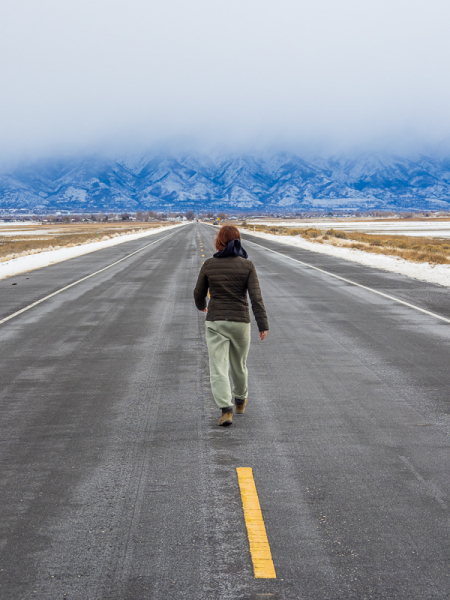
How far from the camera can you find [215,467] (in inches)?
197

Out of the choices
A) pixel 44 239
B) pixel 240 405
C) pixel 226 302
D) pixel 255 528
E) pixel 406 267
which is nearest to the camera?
pixel 255 528

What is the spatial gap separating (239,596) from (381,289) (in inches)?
605

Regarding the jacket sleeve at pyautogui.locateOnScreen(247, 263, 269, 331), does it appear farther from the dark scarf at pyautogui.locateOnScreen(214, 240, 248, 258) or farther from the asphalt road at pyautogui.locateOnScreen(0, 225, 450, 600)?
the asphalt road at pyautogui.locateOnScreen(0, 225, 450, 600)

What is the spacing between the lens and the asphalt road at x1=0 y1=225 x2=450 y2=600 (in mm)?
3490

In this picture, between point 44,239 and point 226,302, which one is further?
point 44,239

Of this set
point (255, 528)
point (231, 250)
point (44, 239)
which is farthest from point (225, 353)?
point (44, 239)

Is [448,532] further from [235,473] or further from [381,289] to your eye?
[381,289]

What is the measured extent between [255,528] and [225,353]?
2.35 m

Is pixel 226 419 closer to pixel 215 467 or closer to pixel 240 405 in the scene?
pixel 240 405

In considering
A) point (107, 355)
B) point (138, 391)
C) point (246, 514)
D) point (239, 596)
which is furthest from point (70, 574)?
point (107, 355)

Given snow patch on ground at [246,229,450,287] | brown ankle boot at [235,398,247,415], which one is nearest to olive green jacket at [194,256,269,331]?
brown ankle boot at [235,398,247,415]

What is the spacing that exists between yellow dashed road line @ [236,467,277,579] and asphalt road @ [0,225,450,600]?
5 centimetres

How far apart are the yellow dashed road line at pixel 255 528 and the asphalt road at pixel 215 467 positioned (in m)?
0.05

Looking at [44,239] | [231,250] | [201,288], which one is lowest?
[44,239]
